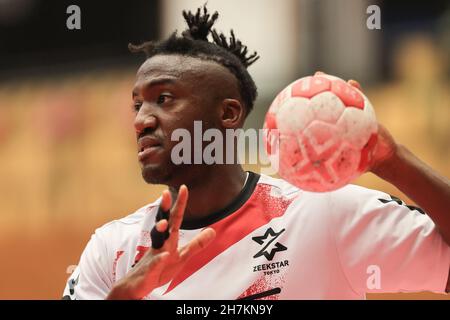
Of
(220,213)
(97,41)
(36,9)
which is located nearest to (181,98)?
(220,213)

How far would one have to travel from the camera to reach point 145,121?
4.64 meters

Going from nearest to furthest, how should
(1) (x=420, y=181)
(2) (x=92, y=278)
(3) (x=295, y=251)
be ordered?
(1) (x=420, y=181) → (3) (x=295, y=251) → (2) (x=92, y=278)

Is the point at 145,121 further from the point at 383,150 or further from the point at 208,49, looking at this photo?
the point at 383,150

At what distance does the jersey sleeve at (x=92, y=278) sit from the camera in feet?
15.6

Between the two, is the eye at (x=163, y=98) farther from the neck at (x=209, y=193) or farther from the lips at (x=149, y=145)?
the neck at (x=209, y=193)

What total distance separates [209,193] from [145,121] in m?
0.62

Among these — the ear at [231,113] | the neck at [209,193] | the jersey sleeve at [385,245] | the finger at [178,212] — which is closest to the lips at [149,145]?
the neck at [209,193]

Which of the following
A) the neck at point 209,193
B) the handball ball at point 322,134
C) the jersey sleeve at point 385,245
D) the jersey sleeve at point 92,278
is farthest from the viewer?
the neck at point 209,193

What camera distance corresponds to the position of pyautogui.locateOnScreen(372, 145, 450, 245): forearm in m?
4.00

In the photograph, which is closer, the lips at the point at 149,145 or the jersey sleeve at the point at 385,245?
the jersey sleeve at the point at 385,245

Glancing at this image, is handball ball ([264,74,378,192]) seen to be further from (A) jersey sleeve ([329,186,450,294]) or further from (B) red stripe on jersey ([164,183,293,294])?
(B) red stripe on jersey ([164,183,293,294])

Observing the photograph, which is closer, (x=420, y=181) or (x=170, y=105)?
(x=420, y=181)

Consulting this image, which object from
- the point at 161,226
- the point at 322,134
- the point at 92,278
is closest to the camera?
the point at 322,134

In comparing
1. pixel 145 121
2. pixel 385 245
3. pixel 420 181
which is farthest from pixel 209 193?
pixel 420 181
